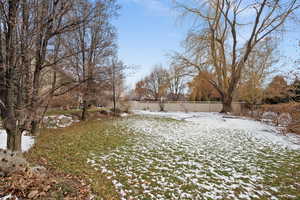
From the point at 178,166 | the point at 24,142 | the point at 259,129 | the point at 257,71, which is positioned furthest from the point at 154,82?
the point at 178,166

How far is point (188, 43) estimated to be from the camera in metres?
14.5

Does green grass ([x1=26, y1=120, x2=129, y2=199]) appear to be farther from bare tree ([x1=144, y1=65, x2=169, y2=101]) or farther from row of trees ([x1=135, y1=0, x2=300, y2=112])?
bare tree ([x1=144, y1=65, x2=169, y2=101])

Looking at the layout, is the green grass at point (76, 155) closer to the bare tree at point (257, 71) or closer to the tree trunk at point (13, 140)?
the tree trunk at point (13, 140)

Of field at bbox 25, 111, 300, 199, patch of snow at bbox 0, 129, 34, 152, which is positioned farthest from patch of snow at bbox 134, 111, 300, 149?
patch of snow at bbox 0, 129, 34, 152

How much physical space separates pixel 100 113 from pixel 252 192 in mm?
11358

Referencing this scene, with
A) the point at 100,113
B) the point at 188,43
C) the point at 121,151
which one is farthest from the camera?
the point at 188,43

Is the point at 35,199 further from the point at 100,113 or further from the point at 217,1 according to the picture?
the point at 217,1

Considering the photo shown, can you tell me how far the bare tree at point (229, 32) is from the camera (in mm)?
11906

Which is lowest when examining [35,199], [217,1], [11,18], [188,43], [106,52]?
[35,199]

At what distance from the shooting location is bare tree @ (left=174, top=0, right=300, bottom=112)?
39.1 feet

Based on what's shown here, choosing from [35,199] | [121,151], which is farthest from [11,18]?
[121,151]

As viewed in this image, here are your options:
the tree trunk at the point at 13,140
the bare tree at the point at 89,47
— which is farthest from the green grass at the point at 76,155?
the bare tree at the point at 89,47

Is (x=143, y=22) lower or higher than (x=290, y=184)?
higher

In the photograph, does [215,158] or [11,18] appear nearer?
[11,18]
